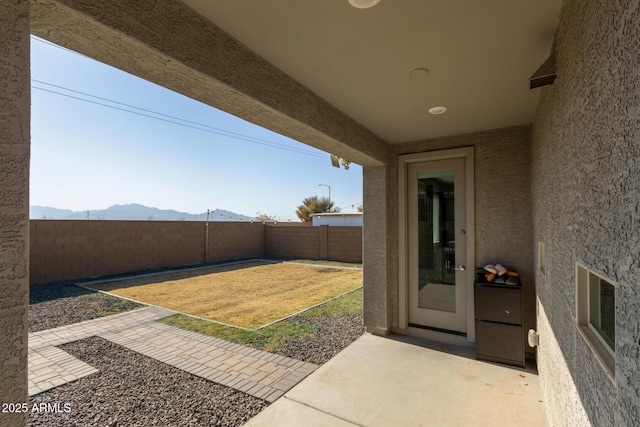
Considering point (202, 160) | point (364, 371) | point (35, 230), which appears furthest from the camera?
point (202, 160)

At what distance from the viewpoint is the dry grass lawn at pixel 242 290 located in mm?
6027

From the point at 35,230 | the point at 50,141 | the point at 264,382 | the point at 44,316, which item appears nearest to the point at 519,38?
the point at 264,382

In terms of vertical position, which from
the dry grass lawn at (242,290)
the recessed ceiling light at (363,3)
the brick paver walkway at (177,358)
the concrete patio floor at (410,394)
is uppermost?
the recessed ceiling light at (363,3)

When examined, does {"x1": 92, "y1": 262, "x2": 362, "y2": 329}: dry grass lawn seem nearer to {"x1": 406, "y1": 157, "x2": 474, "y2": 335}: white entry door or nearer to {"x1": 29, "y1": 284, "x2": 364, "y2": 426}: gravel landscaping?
{"x1": 29, "y1": 284, "x2": 364, "y2": 426}: gravel landscaping

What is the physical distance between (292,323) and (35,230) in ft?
26.6

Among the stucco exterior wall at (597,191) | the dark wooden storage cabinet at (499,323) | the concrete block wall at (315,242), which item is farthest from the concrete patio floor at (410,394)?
the concrete block wall at (315,242)

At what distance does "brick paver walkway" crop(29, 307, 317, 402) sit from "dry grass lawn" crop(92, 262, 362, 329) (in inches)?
38.1

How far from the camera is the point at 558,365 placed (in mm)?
2037

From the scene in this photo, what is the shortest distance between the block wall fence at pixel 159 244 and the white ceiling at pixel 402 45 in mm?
9628

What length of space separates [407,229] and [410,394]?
8.12ft

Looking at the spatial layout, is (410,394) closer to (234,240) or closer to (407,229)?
(407,229)

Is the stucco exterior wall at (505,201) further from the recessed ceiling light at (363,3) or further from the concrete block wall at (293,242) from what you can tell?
the concrete block wall at (293,242)

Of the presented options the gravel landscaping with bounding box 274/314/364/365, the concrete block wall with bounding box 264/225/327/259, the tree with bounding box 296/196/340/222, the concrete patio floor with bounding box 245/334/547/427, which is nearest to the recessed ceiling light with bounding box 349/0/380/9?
the concrete patio floor with bounding box 245/334/547/427

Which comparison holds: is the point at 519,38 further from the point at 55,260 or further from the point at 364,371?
the point at 55,260
